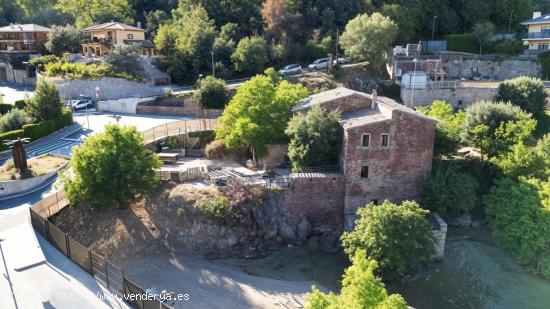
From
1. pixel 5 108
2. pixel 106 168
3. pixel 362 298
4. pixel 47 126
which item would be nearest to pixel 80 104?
pixel 5 108

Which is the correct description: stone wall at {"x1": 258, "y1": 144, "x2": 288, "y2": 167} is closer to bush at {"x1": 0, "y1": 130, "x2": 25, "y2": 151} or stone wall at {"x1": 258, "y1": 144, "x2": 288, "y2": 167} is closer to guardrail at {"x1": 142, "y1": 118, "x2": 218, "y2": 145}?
guardrail at {"x1": 142, "y1": 118, "x2": 218, "y2": 145}

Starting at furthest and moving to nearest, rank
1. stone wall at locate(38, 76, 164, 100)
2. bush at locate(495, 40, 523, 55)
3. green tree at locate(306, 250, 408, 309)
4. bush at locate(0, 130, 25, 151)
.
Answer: bush at locate(495, 40, 523, 55), stone wall at locate(38, 76, 164, 100), bush at locate(0, 130, 25, 151), green tree at locate(306, 250, 408, 309)

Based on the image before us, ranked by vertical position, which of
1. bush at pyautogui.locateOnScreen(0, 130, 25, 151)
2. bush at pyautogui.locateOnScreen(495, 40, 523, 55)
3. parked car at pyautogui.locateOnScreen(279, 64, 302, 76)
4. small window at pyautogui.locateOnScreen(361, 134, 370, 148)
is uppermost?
bush at pyautogui.locateOnScreen(495, 40, 523, 55)

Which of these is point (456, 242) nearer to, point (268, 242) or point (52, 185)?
point (268, 242)

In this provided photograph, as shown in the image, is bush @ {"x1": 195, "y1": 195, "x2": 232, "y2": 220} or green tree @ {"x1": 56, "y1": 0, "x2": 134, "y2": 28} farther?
green tree @ {"x1": 56, "y1": 0, "x2": 134, "y2": 28}

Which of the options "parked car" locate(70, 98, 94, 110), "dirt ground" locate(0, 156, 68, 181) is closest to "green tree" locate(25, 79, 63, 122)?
"parked car" locate(70, 98, 94, 110)

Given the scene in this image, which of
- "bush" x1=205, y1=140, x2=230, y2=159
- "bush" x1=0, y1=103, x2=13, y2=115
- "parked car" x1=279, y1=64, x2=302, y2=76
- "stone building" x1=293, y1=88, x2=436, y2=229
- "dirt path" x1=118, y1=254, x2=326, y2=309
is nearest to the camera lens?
"dirt path" x1=118, y1=254, x2=326, y2=309

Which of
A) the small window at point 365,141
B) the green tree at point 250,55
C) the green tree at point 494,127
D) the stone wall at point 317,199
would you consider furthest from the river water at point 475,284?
the green tree at point 250,55
